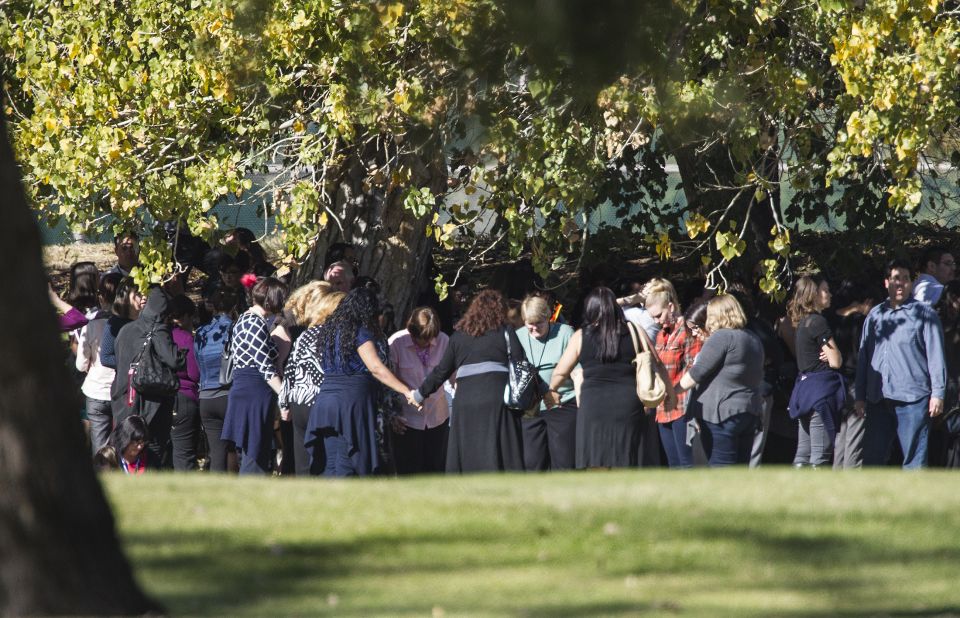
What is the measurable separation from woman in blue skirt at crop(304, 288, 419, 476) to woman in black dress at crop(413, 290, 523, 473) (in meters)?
0.62

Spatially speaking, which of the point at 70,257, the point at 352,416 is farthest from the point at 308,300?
the point at 70,257

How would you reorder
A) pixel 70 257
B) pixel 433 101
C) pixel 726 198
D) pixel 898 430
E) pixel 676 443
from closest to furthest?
pixel 898 430
pixel 433 101
pixel 676 443
pixel 726 198
pixel 70 257

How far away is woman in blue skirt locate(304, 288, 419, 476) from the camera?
29.8 feet

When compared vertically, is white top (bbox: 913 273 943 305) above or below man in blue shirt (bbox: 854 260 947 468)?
above

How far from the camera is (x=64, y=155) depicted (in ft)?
36.2

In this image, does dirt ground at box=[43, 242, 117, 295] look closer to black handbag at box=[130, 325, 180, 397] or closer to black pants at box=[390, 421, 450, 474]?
black handbag at box=[130, 325, 180, 397]

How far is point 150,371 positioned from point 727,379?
4357 mm

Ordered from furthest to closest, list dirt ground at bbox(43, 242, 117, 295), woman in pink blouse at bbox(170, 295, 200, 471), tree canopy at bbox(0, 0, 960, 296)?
1. dirt ground at bbox(43, 242, 117, 295)
2. woman in pink blouse at bbox(170, 295, 200, 471)
3. tree canopy at bbox(0, 0, 960, 296)

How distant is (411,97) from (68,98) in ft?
11.9

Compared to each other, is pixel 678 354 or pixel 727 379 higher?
pixel 678 354

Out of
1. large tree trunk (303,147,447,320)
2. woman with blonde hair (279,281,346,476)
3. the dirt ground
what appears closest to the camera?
woman with blonde hair (279,281,346,476)

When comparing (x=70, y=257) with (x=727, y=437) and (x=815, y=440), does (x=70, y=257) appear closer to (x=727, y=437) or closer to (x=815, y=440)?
(x=815, y=440)

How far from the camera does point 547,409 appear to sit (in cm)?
978

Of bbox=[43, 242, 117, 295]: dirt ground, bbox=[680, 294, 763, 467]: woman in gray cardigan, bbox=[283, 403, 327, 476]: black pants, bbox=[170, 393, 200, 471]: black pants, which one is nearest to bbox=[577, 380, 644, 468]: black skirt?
bbox=[680, 294, 763, 467]: woman in gray cardigan
